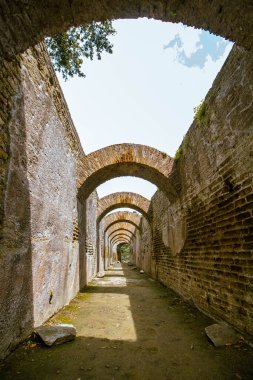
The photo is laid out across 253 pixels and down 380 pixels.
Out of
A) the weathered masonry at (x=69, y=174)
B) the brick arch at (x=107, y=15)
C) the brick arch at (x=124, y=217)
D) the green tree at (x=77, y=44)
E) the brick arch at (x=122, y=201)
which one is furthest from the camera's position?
the brick arch at (x=124, y=217)

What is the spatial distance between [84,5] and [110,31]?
4529 mm

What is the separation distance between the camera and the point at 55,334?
308 centimetres

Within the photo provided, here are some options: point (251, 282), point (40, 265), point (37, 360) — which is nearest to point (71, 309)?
point (40, 265)

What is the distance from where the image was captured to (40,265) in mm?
3619

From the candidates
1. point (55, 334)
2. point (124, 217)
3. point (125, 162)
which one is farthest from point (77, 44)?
point (124, 217)

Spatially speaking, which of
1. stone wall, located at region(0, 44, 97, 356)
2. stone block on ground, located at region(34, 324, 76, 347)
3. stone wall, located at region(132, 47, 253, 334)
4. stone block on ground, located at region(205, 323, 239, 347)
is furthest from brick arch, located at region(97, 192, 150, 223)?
stone block on ground, located at region(34, 324, 76, 347)

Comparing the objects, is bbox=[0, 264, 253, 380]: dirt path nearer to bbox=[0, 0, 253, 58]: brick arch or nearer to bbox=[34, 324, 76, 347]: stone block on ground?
bbox=[34, 324, 76, 347]: stone block on ground

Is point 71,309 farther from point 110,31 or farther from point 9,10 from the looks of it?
point 110,31

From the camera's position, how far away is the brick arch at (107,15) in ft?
7.31

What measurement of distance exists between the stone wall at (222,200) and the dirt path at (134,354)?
54 centimetres

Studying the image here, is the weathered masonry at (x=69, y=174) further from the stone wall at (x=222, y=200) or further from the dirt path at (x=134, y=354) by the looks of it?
the dirt path at (x=134, y=354)

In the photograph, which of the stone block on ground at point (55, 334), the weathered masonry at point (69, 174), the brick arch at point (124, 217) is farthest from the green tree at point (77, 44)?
the brick arch at point (124, 217)

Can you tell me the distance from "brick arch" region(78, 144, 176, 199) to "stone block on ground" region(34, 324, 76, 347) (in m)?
4.02

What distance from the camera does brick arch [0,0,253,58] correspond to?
2.23m
